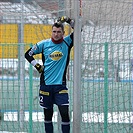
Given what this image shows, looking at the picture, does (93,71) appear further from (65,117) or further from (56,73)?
(65,117)

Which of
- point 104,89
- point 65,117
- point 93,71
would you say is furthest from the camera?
point 93,71

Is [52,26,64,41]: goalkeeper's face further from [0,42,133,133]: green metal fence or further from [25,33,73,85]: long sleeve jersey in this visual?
[0,42,133,133]: green metal fence

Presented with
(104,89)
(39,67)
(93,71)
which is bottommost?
(104,89)

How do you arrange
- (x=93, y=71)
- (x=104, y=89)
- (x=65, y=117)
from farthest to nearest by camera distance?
1. (x=93, y=71)
2. (x=104, y=89)
3. (x=65, y=117)

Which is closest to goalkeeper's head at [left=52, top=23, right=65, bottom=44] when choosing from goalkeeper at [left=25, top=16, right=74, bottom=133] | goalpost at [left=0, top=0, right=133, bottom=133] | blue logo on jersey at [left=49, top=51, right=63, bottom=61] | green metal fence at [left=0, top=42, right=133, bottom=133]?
goalkeeper at [left=25, top=16, right=74, bottom=133]

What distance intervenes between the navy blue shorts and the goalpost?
52 centimetres

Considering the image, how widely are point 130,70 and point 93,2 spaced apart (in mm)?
1323

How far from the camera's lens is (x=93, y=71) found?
9500mm

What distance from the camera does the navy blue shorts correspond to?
781 centimetres

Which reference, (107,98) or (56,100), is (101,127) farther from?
(56,100)

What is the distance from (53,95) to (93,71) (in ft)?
5.74

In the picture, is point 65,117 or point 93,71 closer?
point 65,117

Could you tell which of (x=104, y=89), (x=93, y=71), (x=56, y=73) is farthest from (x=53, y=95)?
(x=93, y=71)

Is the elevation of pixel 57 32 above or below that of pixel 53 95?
above
